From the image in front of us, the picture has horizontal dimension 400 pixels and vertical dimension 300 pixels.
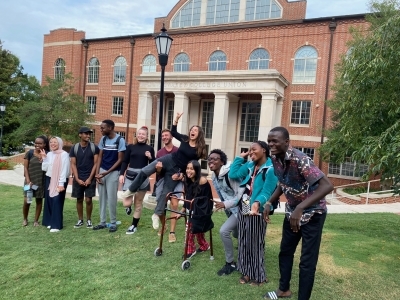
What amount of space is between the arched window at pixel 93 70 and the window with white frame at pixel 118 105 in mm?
2955

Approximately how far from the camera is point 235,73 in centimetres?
1936

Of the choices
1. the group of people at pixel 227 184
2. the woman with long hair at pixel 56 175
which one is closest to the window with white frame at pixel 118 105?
the group of people at pixel 227 184

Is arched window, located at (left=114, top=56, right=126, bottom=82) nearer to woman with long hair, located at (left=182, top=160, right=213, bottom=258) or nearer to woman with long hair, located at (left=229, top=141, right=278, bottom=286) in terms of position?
woman with long hair, located at (left=182, top=160, right=213, bottom=258)

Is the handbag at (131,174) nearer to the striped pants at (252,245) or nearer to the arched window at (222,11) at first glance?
the striped pants at (252,245)

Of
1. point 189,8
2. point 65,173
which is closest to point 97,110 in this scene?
point 189,8

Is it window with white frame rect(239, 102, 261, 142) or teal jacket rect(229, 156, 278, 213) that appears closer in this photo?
teal jacket rect(229, 156, 278, 213)

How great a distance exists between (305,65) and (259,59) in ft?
10.8

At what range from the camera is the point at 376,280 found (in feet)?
13.7

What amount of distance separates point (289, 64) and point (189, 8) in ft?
31.6

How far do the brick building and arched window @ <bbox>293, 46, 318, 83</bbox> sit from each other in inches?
2.6

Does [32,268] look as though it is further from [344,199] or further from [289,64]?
[289,64]

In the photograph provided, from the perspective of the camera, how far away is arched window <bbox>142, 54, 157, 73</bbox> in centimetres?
2653

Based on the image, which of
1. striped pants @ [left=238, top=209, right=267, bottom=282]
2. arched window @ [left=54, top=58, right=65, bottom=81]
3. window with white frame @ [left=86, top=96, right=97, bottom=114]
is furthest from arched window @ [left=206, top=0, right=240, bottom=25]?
striped pants @ [left=238, top=209, right=267, bottom=282]

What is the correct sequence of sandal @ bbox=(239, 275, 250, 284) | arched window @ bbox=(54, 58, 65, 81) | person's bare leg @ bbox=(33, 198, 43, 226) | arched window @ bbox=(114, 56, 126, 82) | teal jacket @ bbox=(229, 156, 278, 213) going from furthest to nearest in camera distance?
arched window @ bbox=(54, 58, 65, 81) < arched window @ bbox=(114, 56, 126, 82) < person's bare leg @ bbox=(33, 198, 43, 226) < sandal @ bbox=(239, 275, 250, 284) < teal jacket @ bbox=(229, 156, 278, 213)
